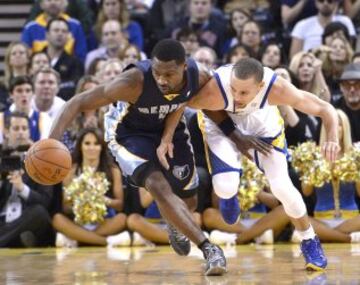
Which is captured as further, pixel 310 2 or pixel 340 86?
pixel 310 2

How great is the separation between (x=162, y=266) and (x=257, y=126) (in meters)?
1.22

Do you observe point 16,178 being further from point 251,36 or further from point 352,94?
point 251,36

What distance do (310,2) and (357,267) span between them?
20.5 feet

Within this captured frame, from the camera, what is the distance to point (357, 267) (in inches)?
253

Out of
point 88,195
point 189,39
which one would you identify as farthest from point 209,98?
point 189,39

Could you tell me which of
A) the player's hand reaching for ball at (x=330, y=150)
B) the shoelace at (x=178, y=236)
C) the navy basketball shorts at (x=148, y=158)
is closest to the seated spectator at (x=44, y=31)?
the navy basketball shorts at (x=148, y=158)

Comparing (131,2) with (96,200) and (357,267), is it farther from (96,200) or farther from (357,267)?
(357,267)

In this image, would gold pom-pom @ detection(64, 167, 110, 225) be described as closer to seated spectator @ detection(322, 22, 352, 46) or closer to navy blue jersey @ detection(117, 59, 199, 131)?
navy blue jersey @ detection(117, 59, 199, 131)

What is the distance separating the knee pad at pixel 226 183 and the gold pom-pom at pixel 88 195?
2694 mm

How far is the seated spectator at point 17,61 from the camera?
36.5 feet

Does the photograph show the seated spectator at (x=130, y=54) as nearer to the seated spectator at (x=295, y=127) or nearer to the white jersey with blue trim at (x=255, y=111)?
the seated spectator at (x=295, y=127)

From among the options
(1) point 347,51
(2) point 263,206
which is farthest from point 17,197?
(1) point 347,51

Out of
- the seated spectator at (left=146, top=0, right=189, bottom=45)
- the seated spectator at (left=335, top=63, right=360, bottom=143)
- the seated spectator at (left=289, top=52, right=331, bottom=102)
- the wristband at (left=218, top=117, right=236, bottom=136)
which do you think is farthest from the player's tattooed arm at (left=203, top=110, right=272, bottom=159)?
the seated spectator at (left=146, top=0, right=189, bottom=45)

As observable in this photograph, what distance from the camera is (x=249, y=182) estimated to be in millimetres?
9109
